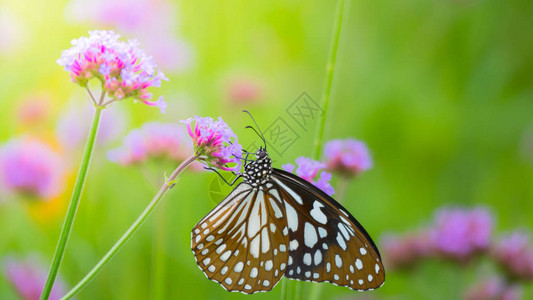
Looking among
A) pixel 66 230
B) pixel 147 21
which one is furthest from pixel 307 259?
pixel 147 21

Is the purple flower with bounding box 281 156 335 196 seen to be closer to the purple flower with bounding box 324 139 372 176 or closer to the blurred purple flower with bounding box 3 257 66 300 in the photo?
the purple flower with bounding box 324 139 372 176

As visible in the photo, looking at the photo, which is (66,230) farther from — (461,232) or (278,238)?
(461,232)

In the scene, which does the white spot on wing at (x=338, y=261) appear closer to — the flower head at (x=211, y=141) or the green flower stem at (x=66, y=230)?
the flower head at (x=211, y=141)

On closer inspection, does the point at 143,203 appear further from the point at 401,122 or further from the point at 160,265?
the point at 401,122

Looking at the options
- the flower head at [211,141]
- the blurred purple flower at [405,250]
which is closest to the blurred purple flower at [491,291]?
the blurred purple flower at [405,250]

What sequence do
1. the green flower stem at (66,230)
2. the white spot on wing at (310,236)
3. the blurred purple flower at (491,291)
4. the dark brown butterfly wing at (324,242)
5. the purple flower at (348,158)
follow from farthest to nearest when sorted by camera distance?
the blurred purple flower at (491,291) → the purple flower at (348,158) → the white spot on wing at (310,236) → the dark brown butterfly wing at (324,242) → the green flower stem at (66,230)

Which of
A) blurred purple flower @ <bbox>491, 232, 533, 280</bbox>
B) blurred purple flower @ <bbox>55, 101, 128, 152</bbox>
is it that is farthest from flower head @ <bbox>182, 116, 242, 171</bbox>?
blurred purple flower @ <bbox>491, 232, 533, 280</bbox>
